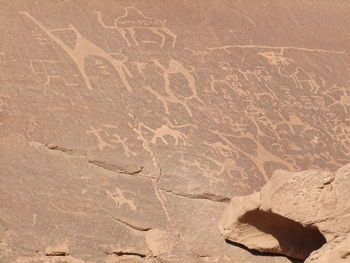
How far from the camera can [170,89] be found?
3867 mm

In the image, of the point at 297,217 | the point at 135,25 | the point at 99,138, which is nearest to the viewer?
the point at 297,217

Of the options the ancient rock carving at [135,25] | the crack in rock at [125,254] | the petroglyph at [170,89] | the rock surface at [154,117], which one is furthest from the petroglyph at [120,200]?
the ancient rock carving at [135,25]

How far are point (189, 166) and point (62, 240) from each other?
746mm

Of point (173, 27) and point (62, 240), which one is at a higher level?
point (173, 27)

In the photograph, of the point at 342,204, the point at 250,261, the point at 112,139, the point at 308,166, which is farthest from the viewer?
the point at 308,166

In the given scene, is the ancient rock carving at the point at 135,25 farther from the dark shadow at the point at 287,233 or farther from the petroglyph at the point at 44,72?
the dark shadow at the point at 287,233

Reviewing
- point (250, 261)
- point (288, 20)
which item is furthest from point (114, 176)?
point (288, 20)

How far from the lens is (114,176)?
3316 mm

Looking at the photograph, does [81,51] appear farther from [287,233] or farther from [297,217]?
[297,217]

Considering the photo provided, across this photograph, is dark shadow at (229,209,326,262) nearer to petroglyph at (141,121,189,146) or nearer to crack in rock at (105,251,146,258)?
crack in rock at (105,251,146,258)

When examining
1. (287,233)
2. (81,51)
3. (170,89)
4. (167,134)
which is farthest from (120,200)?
(81,51)

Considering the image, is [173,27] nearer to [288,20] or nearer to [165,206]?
[288,20]

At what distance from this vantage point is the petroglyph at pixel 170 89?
3.79 metres

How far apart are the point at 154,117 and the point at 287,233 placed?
89 cm
